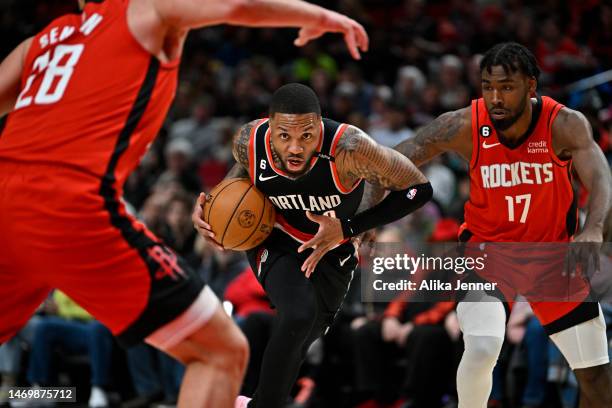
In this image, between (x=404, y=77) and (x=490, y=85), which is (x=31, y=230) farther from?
(x=404, y=77)

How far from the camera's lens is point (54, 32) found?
352 cm

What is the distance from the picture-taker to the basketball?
492 cm

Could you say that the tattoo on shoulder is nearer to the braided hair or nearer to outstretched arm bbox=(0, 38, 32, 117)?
the braided hair

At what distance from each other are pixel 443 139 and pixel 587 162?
81 centimetres

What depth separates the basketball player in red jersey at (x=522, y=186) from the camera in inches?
186

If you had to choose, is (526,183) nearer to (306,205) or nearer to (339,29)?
(306,205)

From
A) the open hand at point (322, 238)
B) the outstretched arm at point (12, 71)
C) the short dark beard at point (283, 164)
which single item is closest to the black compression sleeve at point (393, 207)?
the open hand at point (322, 238)

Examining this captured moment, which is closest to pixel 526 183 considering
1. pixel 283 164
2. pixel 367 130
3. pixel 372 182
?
pixel 372 182

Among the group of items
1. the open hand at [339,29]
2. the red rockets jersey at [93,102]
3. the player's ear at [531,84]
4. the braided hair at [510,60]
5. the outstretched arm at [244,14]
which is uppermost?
the outstretched arm at [244,14]

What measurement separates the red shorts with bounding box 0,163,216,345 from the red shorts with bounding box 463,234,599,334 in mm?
2187

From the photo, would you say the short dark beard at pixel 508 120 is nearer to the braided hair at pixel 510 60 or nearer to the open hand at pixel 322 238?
the braided hair at pixel 510 60

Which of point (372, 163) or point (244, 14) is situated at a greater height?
point (244, 14)

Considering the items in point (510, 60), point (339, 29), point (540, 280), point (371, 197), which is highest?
point (339, 29)
